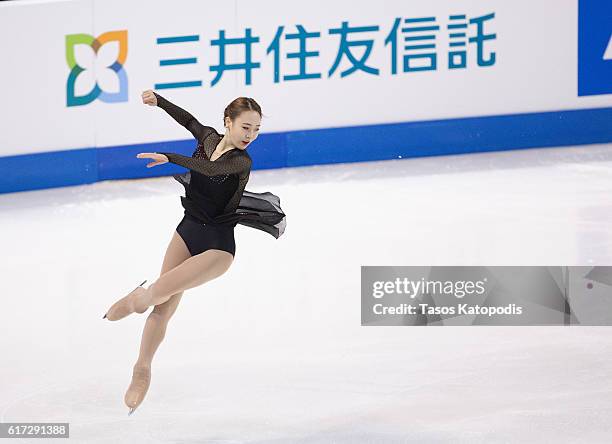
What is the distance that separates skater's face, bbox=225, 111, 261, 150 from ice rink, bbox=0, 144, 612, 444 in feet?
3.68

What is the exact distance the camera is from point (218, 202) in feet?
15.9

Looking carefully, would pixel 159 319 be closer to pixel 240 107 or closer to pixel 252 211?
pixel 252 211

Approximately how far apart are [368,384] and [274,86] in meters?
4.57

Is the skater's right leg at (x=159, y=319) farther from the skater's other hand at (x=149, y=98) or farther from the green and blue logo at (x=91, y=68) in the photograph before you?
the green and blue logo at (x=91, y=68)

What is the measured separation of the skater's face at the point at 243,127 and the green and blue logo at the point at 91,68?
482cm

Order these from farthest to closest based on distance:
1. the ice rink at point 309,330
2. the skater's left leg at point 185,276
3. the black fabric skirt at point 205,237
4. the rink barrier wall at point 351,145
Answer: the rink barrier wall at point 351,145, the ice rink at point 309,330, the black fabric skirt at point 205,237, the skater's left leg at point 185,276

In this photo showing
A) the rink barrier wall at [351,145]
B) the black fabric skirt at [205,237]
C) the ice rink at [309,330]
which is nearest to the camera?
the black fabric skirt at [205,237]

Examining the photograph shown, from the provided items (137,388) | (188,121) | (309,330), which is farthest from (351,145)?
(137,388)

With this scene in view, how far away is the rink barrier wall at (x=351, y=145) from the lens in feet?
30.9

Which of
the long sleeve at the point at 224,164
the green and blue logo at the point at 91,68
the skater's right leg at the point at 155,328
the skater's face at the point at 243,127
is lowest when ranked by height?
the skater's right leg at the point at 155,328

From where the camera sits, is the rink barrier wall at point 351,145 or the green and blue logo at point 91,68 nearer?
the green and blue logo at point 91,68

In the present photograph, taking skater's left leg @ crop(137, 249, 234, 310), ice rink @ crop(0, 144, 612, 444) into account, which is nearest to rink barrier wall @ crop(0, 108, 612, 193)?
ice rink @ crop(0, 144, 612, 444)

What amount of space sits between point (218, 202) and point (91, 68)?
187 inches

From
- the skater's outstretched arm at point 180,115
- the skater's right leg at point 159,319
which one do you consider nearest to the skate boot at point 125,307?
the skater's right leg at point 159,319
